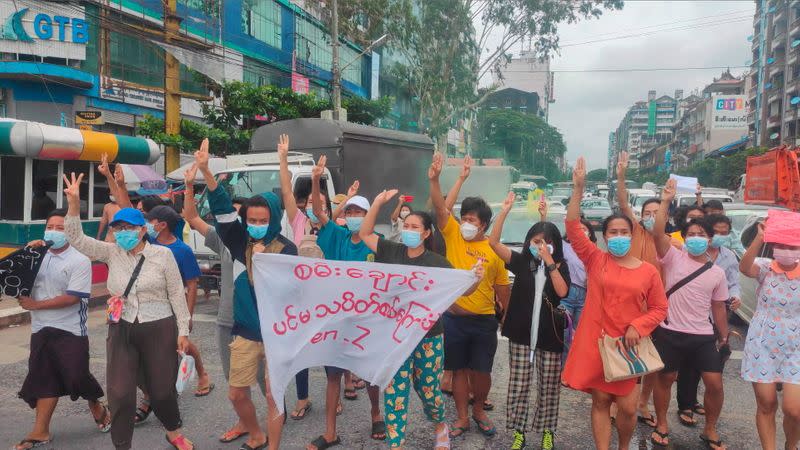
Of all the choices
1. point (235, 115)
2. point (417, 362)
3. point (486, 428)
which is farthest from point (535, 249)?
point (235, 115)

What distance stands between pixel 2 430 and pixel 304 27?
2719cm

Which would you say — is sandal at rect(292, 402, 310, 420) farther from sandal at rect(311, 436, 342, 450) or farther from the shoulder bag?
the shoulder bag

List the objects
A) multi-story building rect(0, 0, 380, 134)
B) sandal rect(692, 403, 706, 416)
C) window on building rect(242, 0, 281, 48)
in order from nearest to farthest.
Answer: sandal rect(692, 403, 706, 416) < multi-story building rect(0, 0, 380, 134) < window on building rect(242, 0, 281, 48)

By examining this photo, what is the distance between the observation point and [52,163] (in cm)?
1009

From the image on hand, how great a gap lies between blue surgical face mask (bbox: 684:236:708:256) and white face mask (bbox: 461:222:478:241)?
1483 millimetres

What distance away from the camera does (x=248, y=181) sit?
9.28 metres

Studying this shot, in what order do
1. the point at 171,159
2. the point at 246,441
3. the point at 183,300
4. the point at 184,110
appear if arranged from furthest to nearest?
the point at 184,110
the point at 171,159
the point at 246,441
the point at 183,300

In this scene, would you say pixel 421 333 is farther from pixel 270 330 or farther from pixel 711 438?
pixel 711 438

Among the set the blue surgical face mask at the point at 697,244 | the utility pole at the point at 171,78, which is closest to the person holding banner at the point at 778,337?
the blue surgical face mask at the point at 697,244

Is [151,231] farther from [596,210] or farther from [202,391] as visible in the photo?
[596,210]

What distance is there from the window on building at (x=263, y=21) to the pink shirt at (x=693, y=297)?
2322 centimetres

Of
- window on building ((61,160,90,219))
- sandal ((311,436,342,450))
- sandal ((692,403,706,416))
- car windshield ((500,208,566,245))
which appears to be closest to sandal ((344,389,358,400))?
sandal ((311,436,342,450))

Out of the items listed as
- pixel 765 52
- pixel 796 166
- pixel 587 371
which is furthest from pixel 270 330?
pixel 765 52

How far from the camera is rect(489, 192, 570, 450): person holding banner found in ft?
13.4
